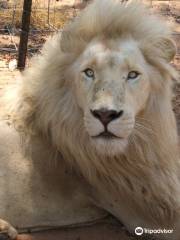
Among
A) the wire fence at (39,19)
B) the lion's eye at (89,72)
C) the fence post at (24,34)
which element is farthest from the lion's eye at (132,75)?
the wire fence at (39,19)

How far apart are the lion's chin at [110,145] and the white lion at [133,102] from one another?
0.07 ft

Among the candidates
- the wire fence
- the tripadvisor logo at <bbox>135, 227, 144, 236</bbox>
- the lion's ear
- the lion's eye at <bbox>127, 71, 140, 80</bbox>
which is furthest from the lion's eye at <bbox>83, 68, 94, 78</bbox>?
the wire fence

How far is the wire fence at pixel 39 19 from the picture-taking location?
6.55 m

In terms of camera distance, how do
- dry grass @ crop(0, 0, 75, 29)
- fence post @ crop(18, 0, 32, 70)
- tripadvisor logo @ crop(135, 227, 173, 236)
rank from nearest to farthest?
tripadvisor logo @ crop(135, 227, 173, 236) → fence post @ crop(18, 0, 32, 70) → dry grass @ crop(0, 0, 75, 29)

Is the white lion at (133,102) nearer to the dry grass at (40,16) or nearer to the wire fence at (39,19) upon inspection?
the wire fence at (39,19)

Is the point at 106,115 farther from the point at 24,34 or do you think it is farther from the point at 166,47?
the point at 24,34

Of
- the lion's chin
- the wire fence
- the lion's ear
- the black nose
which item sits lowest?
the lion's chin

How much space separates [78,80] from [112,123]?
0.42 meters

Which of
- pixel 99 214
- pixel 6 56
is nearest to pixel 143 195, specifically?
pixel 99 214

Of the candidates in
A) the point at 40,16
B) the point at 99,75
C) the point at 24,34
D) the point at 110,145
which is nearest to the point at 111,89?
the point at 99,75

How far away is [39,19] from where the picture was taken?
7148 mm

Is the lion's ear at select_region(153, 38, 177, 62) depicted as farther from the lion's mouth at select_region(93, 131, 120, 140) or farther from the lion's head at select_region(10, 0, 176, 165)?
the lion's mouth at select_region(93, 131, 120, 140)

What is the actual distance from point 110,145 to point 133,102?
264mm

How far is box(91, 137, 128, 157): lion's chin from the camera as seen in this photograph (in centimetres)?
266
